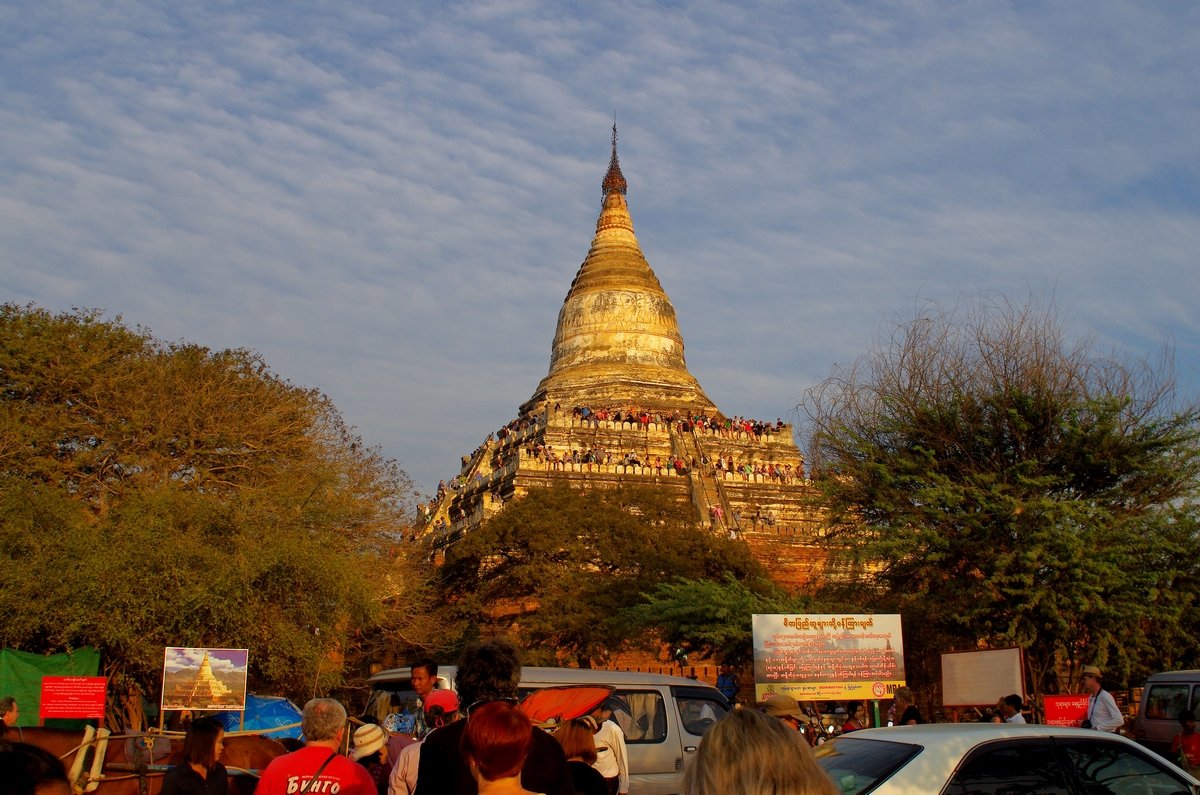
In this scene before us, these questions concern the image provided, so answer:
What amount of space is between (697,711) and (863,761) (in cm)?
512

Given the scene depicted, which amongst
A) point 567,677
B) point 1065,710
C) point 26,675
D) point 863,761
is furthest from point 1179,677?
point 26,675

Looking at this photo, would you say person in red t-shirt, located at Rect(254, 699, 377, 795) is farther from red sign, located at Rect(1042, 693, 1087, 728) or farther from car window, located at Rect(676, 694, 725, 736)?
red sign, located at Rect(1042, 693, 1087, 728)

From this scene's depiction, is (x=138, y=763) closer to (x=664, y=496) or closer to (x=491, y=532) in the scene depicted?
(x=491, y=532)

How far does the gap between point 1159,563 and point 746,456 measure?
26592mm

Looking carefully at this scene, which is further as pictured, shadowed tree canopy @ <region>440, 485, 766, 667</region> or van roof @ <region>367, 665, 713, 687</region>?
shadowed tree canopy @ <region>440, 485, 766, 667</region>

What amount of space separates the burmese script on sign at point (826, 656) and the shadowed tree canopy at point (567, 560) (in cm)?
1217

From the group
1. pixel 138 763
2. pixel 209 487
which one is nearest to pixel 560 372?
pixel 209 487

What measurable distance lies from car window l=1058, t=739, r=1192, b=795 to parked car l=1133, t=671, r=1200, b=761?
718 cm

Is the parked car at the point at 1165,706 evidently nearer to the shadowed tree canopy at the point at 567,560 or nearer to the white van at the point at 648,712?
→ the white van at the point at 648,712

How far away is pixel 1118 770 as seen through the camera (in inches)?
283

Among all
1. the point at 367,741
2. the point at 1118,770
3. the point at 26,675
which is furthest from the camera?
the point at 26,675

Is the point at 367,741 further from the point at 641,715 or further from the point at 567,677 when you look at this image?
the point at 641,715

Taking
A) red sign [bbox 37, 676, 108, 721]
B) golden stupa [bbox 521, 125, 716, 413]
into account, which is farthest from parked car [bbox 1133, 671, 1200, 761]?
golden stupa [bbox 521, 125, 716, 413]

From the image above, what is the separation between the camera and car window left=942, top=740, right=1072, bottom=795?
6703 millimetres
